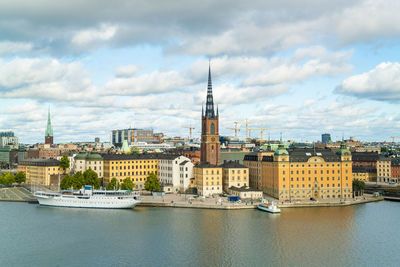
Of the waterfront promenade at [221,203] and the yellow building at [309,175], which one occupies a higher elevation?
the yellow building at [309,175]

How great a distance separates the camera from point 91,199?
75438 millimetres

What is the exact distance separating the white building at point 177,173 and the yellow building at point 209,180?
5.05 metres

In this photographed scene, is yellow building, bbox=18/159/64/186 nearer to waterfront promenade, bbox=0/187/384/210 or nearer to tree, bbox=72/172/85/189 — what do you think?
tree, bbox=72/172/85/189

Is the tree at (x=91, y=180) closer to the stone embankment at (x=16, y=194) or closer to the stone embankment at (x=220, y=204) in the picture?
the stone embankment at (x=16, y=194)

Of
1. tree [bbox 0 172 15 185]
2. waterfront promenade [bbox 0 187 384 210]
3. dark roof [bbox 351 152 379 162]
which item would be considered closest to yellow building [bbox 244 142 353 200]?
waterfront promenade [bbox 0 187 384 210]

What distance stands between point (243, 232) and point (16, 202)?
46.6 m

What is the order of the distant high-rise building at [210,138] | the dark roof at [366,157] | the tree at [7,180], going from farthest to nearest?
the dark roof at [366,157] → the tree at [7,180] → the distant high-rise building at [210,138]

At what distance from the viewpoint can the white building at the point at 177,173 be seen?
88.9 metres

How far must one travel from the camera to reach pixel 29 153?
178m

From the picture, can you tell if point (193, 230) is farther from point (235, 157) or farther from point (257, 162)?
point (235, 157)

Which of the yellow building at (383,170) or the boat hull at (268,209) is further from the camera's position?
the yellow building at (383,170)

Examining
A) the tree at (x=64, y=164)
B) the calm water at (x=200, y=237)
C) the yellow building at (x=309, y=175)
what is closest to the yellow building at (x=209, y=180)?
the yellow building at (x=309, y=175)

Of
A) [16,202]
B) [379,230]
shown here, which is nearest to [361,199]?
[379,230]

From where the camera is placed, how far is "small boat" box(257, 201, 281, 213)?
66.8 meters
